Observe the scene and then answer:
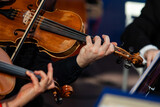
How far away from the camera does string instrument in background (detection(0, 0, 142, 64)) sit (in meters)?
1.52

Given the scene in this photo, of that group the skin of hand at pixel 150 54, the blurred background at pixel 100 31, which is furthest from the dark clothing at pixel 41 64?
the blurred background at pixel 100 31

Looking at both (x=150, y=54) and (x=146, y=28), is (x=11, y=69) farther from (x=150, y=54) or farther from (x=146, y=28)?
(x=146, y=28)

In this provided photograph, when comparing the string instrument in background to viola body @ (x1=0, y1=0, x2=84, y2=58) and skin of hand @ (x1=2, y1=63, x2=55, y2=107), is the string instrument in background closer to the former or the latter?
viola body @ (x1=0, y1=0, x2=84, y2=58)

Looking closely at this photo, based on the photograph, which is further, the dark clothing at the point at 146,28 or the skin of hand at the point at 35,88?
the dark clothing at the point at 146,28

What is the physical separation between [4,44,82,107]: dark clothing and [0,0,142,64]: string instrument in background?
6 cm

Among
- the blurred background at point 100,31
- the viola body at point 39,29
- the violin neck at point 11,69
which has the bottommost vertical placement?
the blurred background at point 100,31

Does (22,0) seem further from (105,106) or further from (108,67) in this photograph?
(108,67)

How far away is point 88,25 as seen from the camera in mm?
2760

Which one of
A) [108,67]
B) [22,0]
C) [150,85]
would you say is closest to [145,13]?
[150,85]

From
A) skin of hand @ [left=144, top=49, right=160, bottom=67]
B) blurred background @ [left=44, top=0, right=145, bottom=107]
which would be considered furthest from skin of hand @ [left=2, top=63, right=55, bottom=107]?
blurred background @ [left=44, top=0, right=145, bottom=107]

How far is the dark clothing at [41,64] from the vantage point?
1.55 m

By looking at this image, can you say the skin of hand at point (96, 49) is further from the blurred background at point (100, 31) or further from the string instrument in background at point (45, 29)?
the blurred background at point (100, 31)

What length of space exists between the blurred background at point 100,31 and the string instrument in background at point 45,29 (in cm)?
82

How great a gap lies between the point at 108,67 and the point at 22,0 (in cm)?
230
